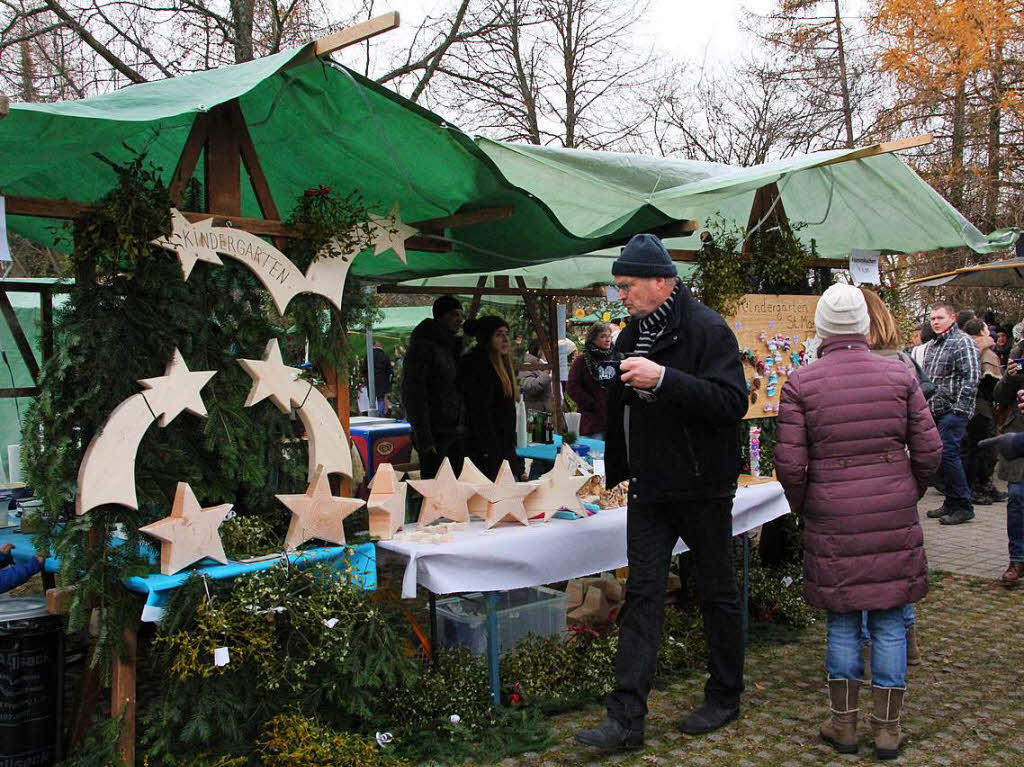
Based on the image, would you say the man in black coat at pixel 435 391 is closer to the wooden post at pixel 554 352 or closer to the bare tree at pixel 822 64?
the wooden post at pixel 554 352

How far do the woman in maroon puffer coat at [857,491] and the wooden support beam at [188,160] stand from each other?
238cm

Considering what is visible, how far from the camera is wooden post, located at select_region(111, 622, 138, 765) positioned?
10.5 feet

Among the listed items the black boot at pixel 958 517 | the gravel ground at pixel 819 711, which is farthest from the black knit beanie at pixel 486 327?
the black boot at pixel 958 517

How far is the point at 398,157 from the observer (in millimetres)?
4008

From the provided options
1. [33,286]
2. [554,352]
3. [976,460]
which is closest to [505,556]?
[33,286]

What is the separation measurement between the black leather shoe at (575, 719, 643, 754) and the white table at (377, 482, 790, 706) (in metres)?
0.54

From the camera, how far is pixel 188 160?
3.47m

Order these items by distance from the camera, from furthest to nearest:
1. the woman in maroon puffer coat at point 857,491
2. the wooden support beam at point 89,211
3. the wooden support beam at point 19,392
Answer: the wooden support beam at point 19,392
the woman in maroon puffer coat at point 857,491
the wooden support beam at point 89,211

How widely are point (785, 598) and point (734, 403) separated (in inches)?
84.1

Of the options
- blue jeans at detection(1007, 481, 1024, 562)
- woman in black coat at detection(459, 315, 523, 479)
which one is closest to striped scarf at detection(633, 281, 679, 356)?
woman in black coat at detection(459, 315, 523, 479)

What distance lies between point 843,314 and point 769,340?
67.3 inches

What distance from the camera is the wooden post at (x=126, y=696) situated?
3209 millimetres

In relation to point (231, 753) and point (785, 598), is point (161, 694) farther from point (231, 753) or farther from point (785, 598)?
point (785, 598)

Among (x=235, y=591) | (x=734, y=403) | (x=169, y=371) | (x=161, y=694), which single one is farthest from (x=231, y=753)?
(x=734, y=403)
